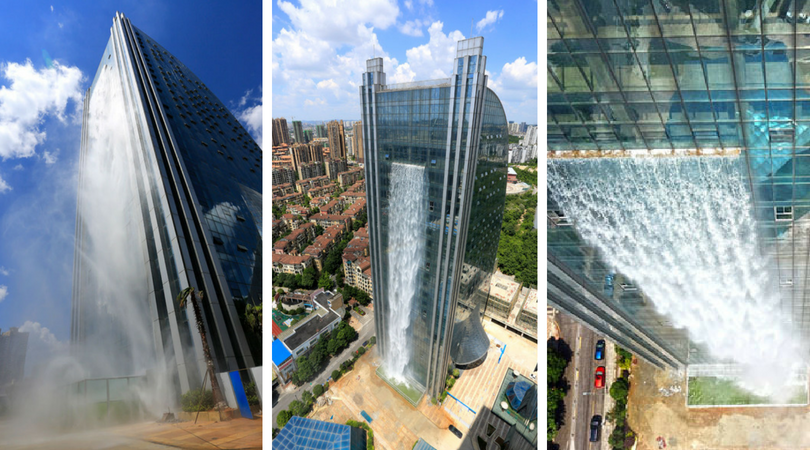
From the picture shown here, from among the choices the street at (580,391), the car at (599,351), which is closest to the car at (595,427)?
the street at (580,391)

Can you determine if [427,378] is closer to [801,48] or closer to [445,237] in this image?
[445,237]

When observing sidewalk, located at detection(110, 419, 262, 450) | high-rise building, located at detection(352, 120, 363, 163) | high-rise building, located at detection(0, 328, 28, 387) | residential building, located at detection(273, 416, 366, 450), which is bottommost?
residential building, located at detection(273, 416, 366, 450)

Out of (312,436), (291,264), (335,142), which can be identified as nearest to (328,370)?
(312,436)

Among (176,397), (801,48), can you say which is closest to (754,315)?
(801,48)

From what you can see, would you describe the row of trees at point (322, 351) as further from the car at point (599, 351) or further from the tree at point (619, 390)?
the tree at point (619, 390)

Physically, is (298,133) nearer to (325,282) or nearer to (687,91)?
(325,282)

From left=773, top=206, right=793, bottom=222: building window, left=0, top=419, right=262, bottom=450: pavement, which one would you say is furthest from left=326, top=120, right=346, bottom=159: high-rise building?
left=0, top=419, right=262, bottom=450: pavement

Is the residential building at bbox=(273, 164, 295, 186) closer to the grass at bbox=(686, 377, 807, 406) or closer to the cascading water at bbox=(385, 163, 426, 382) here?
the cascading water at bbox=(385, 163, 426, 382)

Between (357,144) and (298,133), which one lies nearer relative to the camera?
(357,144)
